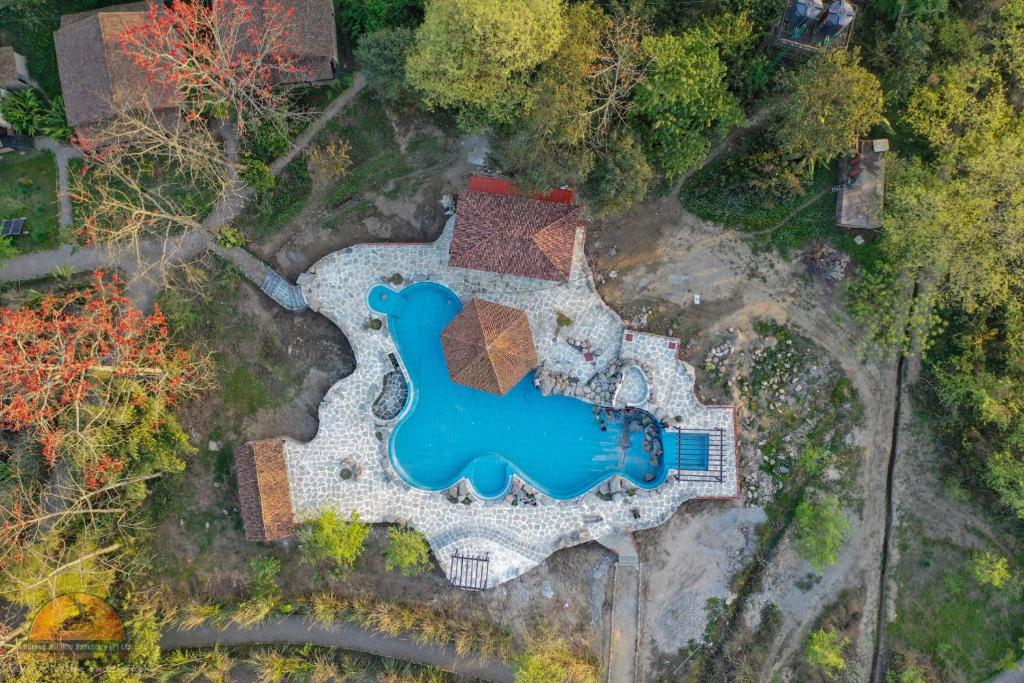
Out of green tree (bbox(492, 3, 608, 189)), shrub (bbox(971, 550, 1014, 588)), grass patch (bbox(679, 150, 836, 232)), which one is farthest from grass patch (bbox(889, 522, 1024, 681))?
green tree (bbox(492, 3, 608, 189))

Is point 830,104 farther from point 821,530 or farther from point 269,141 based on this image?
point 269,141

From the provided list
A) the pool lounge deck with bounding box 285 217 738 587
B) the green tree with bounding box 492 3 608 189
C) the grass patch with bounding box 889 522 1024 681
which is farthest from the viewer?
the pool lounge deck with bounding box 285 217 738 587

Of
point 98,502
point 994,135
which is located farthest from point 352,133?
point 994,135

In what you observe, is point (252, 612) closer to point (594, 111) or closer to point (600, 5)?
point (594, 111)

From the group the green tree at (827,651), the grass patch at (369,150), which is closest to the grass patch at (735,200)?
the grass patch at (369,150)

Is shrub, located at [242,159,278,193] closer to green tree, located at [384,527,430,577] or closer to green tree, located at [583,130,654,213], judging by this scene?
green tree, located at [583,130,654,213]

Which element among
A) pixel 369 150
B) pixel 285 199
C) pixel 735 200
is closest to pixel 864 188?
pixel 735 200

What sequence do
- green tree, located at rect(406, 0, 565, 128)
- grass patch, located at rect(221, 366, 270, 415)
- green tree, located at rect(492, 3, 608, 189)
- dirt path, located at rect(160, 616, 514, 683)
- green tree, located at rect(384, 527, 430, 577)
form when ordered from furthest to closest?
grass patch, located at rect(221, 366, 270, 415)
dirt path, located at rect(160, 616, 514, 683)
green tree, located at rect(384, 527, 430, 577)
green tree, located at rect(492, 3, 608, 189)
green tree, located at rect(406, 0, 565, 128)
